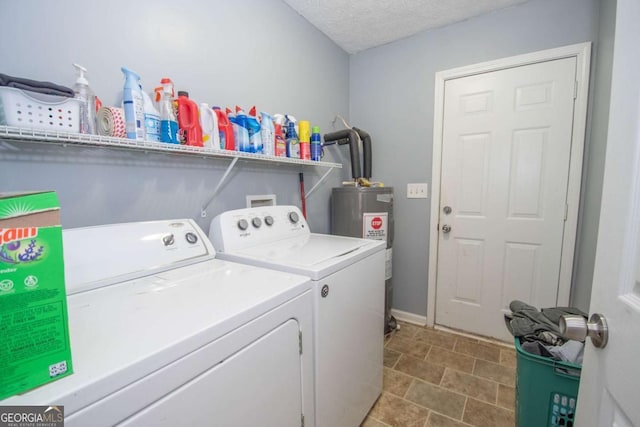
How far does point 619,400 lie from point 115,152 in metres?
1.64

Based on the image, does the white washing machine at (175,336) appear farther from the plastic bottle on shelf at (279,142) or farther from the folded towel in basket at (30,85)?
the plastic bottle on shelf at (279,142)

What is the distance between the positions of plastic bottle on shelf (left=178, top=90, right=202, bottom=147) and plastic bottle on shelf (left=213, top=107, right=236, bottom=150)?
0.47 ft

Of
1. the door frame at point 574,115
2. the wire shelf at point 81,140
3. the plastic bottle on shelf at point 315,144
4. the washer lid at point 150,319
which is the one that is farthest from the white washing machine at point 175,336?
the door frame at point 574,115

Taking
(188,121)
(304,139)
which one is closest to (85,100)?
(188,121)

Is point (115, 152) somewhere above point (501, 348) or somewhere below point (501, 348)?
above

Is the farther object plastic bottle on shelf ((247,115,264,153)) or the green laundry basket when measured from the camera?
plastic bottle on shelf ((247,115,264,153))

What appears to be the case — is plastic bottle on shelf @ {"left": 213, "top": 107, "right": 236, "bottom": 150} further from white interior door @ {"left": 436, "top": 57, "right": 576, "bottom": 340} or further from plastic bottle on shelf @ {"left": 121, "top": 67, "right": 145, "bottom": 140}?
white interior door @ {"left": 436, "top": 57, "right": 576, "bottom": 340}

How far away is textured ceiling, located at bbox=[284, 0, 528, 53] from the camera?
189cm

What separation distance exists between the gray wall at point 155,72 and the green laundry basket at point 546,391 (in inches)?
63.3

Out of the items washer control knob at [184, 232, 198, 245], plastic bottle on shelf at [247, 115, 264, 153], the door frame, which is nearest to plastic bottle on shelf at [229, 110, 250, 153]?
plastic bottle on shelf at [247, 115, 264, 153]

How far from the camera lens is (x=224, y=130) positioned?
135 centimetres

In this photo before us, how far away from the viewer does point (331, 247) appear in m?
1.42

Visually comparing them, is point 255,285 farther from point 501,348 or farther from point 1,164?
point 501,348

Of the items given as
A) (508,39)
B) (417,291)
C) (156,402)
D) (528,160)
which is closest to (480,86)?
(508,39)
